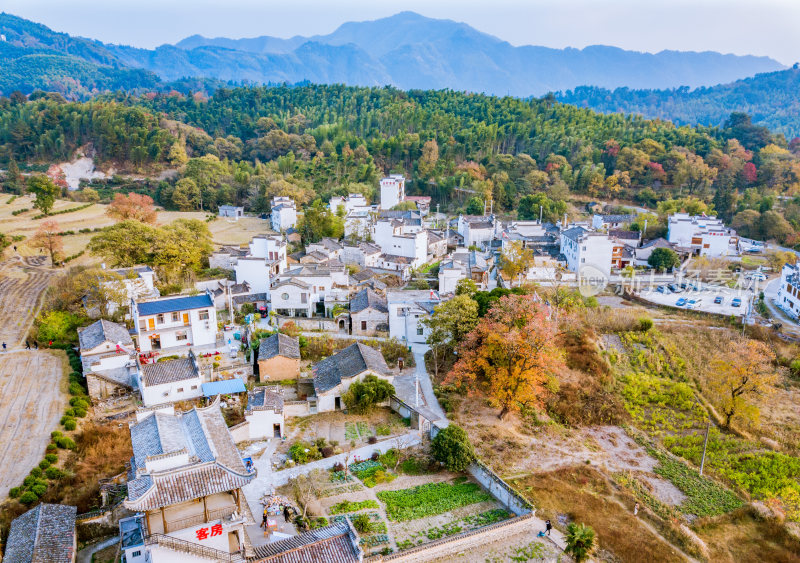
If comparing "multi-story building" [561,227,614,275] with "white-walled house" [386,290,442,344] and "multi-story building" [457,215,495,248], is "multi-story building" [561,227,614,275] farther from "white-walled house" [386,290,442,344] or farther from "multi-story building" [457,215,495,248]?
"white-walled house" [386,290,442,344]

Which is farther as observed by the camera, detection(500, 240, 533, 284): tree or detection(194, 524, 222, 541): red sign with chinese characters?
detection(500, 240, 533, 284): tree

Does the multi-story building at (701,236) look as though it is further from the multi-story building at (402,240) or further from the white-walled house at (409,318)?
the white-walled house at (409,318)

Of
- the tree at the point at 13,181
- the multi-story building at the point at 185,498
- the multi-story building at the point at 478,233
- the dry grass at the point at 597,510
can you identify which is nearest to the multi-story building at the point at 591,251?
the multi-story building at the point at 478,233

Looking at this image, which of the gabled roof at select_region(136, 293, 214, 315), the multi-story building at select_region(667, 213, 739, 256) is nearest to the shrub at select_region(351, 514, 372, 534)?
the gabled roof at select_region(136, 293, 214, 315)

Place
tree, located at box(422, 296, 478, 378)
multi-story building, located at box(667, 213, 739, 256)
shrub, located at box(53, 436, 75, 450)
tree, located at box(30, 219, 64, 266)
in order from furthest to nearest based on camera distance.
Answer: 1. multi-story building, located at box(667, 213, 739, 256)
2. tree, located at box(30, 219, 64, 266)
3. tree, located at box(422, 296, 478, 378)
4. shrub, located at box(53, 436, 75, 450)

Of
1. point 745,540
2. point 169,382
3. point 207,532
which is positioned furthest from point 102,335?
point 745,540

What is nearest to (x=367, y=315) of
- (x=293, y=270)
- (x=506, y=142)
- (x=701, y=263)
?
(x=293, y=270)

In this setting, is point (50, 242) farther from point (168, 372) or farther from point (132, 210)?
point (168, 372)
